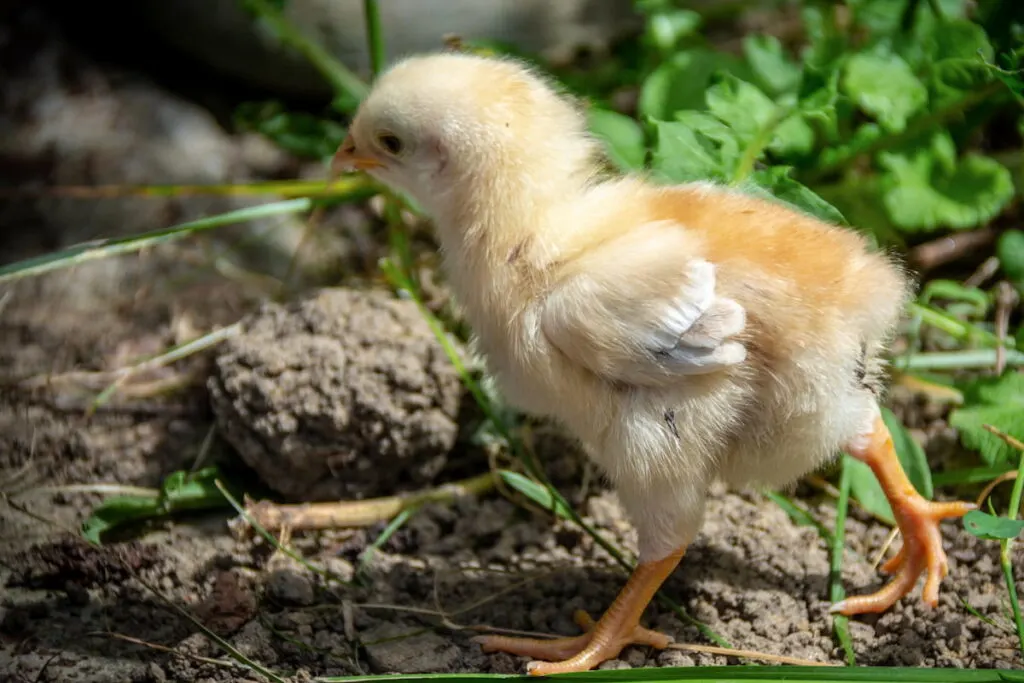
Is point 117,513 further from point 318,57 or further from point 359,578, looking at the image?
point 318,57

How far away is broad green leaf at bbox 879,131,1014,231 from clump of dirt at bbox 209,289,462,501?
43.0 inches

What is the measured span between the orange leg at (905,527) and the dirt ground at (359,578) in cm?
5

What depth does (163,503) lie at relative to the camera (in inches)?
84.8

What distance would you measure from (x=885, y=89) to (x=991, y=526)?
109cm

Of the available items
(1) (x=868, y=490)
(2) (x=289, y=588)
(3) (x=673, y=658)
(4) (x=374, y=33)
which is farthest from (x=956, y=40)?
(2) (x=289, y=588)

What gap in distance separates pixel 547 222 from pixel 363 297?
75 cm

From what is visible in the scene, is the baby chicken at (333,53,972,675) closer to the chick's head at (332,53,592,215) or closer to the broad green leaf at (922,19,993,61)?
the chick's head at (332,53,592,215)

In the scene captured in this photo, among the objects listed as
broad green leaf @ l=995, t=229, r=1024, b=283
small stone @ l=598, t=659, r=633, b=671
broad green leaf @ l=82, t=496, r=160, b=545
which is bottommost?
small stone @ l=598, t=659, r=633, b=671

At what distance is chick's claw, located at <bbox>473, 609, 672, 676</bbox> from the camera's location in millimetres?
1804

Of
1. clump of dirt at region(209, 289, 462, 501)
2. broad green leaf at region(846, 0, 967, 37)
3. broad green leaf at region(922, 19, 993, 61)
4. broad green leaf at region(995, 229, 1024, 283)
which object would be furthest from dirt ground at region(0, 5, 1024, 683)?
broad green leaf at region(846, 0, 967, 37)

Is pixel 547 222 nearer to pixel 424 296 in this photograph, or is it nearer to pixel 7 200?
pixel 424 296

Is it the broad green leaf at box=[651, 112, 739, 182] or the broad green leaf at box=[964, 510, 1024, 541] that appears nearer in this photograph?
the broad green leaf at box=[964, 510, 1024, 541]

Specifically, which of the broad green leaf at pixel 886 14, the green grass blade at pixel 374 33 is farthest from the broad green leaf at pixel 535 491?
the broad green leaf at pixel 886 14

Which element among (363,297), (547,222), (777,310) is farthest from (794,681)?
(363,297)
